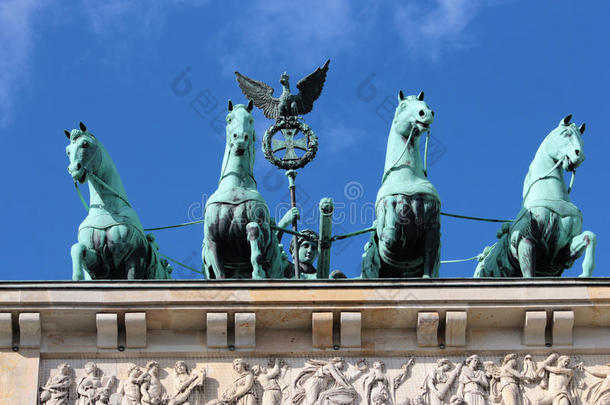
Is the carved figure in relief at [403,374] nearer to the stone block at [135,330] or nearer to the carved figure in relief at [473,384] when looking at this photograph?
the carved figure in relief at [473,384]

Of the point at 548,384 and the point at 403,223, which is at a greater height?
the point at 403,223

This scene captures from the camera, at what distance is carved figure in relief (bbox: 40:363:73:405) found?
23.4 meters

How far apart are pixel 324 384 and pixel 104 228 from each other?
312 cm

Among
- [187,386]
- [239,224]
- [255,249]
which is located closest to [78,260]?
[239,224]

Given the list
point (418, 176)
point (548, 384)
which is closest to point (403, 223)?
point (418, 176)

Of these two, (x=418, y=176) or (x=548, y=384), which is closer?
(x=548, y=384)

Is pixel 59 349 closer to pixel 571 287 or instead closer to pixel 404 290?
pixel 404 290

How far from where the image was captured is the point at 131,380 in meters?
23.5

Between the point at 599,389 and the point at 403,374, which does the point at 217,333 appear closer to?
the point at 403,374

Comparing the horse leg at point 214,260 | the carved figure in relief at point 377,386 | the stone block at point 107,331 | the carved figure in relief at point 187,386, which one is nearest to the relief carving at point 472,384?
the carved figure in relief at point 377,386

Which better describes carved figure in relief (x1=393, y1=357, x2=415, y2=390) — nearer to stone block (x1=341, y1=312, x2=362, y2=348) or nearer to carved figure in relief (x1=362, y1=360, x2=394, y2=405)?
carved figure in relief (x1=362, y1=360, x2=394, y2=405)

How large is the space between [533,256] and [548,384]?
1.88 m

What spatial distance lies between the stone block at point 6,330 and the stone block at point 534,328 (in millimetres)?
5112

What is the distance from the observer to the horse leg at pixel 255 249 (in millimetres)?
24719
